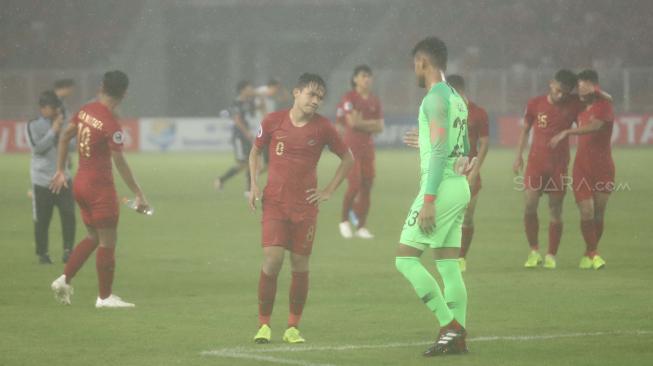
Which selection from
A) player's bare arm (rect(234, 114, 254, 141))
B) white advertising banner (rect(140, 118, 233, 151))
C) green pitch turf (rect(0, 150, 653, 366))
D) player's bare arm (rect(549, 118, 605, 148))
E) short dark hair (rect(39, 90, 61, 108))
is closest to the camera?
green pitch turf (rect(0, 150, 653, 366))

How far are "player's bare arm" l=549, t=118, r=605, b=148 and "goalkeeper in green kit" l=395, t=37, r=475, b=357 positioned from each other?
16.9 feet

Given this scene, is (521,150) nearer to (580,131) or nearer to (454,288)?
(580,131)

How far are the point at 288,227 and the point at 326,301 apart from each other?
238 centimetres

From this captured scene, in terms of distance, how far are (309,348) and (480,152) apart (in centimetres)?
474

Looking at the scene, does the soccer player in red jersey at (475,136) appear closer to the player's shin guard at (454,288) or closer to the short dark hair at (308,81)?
the short dark hair at (308,81)

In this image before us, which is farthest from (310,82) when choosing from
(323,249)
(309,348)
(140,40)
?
(140,40)

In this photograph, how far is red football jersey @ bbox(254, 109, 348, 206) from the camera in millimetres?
9633

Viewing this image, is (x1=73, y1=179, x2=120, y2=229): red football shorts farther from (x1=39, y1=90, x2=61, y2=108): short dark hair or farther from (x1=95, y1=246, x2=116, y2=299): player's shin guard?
(x1=39, y1=90, x2=61, y2=108): short dark hair

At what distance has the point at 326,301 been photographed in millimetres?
11852

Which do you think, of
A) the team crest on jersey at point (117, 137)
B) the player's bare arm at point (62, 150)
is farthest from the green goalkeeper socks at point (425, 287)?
the player's bare arm at point (62, 150)

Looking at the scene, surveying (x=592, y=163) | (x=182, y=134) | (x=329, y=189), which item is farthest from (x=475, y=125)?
(x=182, y=134)

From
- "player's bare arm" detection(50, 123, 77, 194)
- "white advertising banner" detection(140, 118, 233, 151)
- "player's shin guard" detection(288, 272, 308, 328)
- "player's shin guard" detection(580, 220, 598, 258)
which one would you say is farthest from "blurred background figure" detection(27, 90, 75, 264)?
"white advertising banner" detection(140, 118, 233, 151)

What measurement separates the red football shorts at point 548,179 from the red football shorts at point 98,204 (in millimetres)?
5046

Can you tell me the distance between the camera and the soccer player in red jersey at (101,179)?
1127 centimetres
